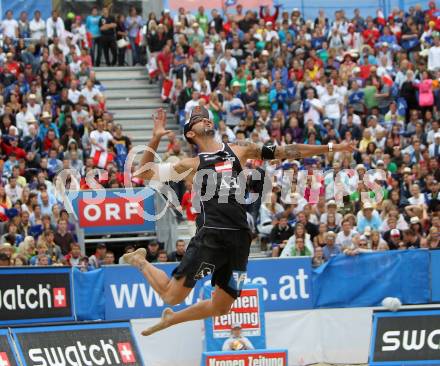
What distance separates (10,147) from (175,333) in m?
6.84

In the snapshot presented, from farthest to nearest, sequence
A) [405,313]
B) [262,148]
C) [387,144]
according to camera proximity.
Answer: [387,144] < [405,313] < [262,148]

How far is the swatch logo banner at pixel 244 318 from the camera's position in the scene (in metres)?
18.3

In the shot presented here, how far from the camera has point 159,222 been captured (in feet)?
73.0

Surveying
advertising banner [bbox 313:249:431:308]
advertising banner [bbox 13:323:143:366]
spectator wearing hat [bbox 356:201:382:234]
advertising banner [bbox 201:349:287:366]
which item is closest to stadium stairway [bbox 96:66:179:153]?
spectator wearing hat [bbox 356:201:382:234]

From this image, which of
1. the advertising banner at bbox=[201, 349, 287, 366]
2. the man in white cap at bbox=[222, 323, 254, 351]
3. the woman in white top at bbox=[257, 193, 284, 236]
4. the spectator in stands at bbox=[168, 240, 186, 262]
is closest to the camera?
the advertising banner at bbox=[201, 349, 287, 366]

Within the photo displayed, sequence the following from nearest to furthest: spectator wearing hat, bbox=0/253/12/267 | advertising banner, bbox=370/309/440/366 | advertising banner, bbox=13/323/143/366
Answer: advertising banner, bbox=13/323/143/366 → advertising banner, bbox=370/309/440/366 → spectator wearing hat, bbox=0/253/12/267

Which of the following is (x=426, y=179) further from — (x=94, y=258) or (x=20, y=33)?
(x=20, y=33)

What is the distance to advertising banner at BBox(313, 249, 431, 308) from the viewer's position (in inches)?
773

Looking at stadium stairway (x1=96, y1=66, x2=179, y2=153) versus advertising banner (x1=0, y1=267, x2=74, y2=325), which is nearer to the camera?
advertising banner (x1=0, y1=267, x2=74, y2=325)

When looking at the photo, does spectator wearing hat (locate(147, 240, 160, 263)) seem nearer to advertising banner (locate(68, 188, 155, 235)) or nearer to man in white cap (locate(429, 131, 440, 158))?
advertising banner (locate(68, 188, 155, 235))

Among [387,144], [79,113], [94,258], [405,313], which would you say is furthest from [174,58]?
[405,313]

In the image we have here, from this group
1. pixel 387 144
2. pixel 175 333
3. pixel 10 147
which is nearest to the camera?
pixel 175 333

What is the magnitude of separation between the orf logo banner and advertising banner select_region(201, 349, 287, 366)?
35.3 inches

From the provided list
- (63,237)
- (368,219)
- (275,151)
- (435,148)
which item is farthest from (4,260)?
(435,148)
